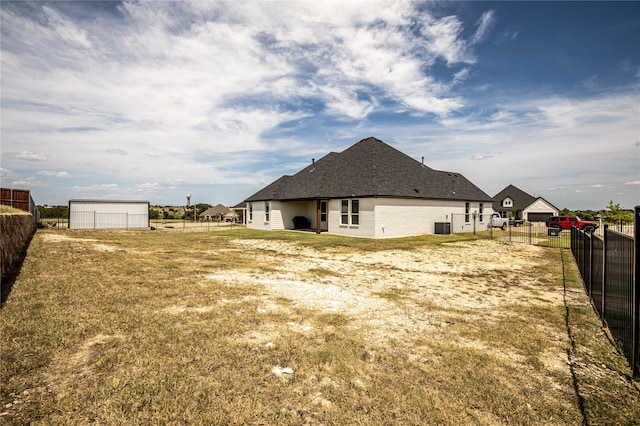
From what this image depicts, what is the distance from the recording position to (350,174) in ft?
91.9

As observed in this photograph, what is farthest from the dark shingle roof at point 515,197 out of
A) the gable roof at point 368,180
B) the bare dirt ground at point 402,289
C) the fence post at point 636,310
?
the fence post at point 636,310

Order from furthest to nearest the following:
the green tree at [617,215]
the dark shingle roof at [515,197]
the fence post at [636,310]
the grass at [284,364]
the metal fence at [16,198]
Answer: the dark shingle roof at [515,197]
the metal fence at [16,198]
the green tree at [617,215]
the fence post at [636,310]
the grass at [284,364]

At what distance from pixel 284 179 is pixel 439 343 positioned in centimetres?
3097

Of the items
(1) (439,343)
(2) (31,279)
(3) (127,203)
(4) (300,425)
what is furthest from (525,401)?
(3) (127,203)

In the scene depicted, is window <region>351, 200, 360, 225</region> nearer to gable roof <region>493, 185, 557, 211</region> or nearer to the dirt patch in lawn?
the dirt patch in lawn

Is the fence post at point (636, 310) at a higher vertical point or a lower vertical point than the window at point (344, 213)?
lower

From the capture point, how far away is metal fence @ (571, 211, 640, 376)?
4.20 m

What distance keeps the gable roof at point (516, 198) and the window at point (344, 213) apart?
42828 mm

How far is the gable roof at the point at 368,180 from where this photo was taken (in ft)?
Answer: 84.4

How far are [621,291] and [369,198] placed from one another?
19271 mm

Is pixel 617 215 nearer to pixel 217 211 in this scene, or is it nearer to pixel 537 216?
pixel 537 216

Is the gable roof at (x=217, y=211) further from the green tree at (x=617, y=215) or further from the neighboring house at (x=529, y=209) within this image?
the green tree at (x=617, y=215)

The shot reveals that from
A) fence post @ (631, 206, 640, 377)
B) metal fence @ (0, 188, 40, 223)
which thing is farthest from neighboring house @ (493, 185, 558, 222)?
metal fence @ (0, 188, 40, 223)

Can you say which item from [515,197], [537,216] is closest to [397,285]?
[537,216]
